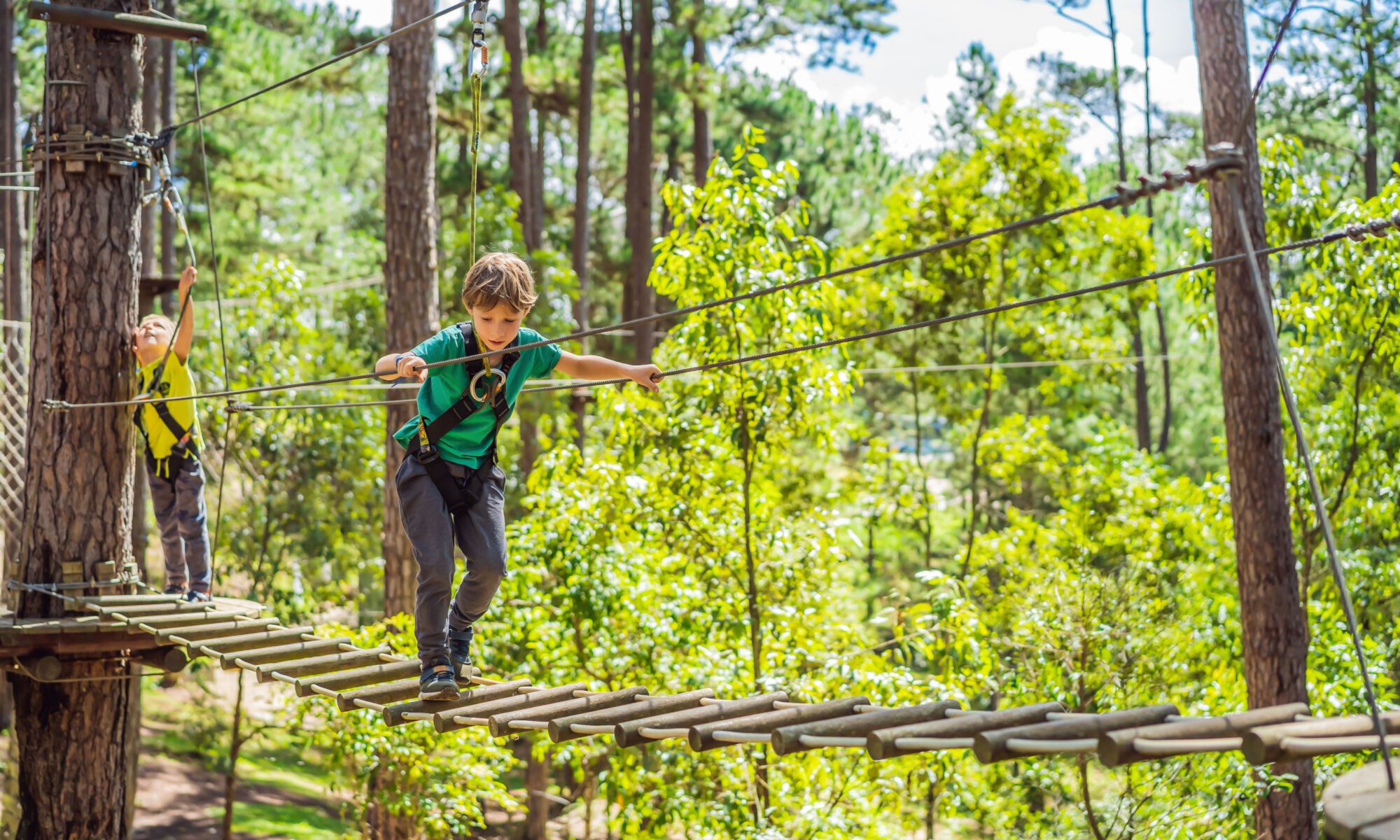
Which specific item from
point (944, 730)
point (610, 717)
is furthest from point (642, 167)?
point (944, 730)

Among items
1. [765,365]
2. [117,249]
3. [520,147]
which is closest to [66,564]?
[117,249]

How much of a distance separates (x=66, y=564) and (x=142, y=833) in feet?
19.5

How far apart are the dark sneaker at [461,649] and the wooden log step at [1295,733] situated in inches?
70.5

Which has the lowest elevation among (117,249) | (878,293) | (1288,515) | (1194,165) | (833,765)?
(833,765)

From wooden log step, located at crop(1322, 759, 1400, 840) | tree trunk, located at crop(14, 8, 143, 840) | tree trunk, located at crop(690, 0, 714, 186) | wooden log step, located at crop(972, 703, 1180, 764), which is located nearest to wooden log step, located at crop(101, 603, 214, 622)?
tree trunk, located at crop(14, 8, 143, 840)

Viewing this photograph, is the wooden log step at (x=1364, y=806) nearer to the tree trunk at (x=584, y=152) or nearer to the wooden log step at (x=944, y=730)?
the wooden log step at (x=944, y=730)

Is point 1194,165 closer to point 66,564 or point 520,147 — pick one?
point 66,564

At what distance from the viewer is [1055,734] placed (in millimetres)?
1850

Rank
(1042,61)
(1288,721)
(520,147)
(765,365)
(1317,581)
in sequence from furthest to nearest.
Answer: (1042,61)
(520,147)
(1317,581)
(765,365)
(1288,721)

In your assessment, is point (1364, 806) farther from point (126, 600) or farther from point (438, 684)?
point (126, 600)

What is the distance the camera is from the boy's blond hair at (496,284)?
2.54 metres

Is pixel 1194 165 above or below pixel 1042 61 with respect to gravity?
below

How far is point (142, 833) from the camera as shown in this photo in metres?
8.41

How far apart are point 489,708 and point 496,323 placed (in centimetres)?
91
